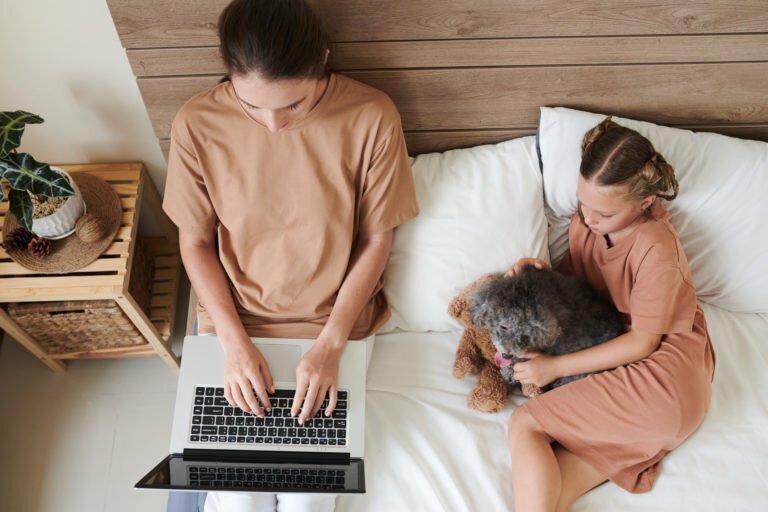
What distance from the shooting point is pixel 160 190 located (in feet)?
5.44

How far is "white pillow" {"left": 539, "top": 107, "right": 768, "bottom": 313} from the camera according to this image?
1.35m

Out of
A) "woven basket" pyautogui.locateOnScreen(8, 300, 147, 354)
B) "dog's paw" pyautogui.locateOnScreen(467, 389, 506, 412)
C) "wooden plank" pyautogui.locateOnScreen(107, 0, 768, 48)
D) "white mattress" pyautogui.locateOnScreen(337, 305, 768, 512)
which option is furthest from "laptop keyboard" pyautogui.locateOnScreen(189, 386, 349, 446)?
"wooden plank" pyautogui.locateOnScreen(107, 0, 768, 48)

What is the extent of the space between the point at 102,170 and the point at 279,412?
2.67ft

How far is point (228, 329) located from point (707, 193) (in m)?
1.12

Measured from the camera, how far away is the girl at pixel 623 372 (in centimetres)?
118

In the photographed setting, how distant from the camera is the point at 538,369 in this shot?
126 cm

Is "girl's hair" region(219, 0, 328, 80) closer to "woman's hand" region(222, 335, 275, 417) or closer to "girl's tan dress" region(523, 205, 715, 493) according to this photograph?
"woman's hand" region(222, 335, 275, 417)

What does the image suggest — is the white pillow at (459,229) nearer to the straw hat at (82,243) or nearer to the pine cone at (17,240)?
the straw hat at (82,243)

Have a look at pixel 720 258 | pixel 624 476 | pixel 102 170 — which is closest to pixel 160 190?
pixel 102 170

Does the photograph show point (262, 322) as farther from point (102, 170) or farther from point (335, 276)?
point (102, 170)

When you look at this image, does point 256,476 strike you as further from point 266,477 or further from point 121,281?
point 121,281

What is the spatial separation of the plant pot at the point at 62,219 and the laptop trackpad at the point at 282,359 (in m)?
0.52

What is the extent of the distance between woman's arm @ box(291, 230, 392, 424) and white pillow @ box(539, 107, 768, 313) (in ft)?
1.44

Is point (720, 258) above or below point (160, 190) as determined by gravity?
below
